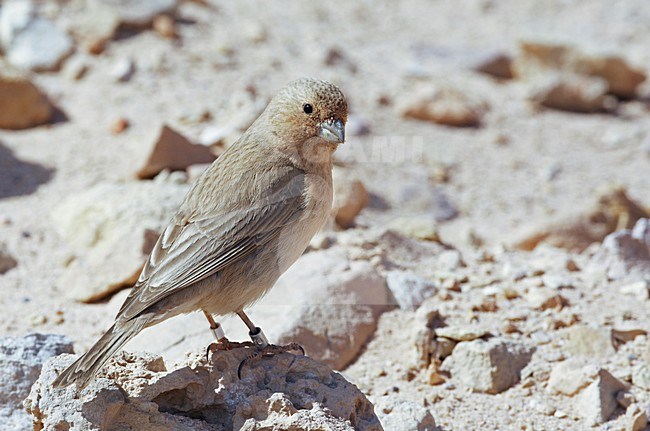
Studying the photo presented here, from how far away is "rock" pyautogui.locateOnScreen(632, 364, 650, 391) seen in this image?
4.38 m

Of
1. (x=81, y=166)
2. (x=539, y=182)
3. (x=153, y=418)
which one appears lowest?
(x=539, y=182)

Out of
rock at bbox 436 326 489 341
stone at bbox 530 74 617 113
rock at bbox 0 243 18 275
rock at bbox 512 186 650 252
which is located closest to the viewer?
rock at bbox 436 326 489 341

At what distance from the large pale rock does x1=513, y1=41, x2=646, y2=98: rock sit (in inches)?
202

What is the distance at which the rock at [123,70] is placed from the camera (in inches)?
326

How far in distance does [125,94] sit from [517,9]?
229 inches

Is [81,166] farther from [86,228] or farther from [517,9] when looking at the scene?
[517,9]

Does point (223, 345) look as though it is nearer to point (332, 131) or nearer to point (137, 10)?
point (332, 131)

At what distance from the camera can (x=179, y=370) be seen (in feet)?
11.7

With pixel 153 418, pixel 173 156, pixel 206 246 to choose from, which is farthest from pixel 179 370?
pixel 173 156

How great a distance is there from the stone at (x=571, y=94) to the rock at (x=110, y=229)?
15.3 ft

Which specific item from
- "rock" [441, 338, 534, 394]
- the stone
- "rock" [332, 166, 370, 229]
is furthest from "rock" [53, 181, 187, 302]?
the stone

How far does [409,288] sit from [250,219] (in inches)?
58.9

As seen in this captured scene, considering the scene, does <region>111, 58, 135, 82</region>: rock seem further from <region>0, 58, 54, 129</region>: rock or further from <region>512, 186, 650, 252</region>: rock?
<region>512, 186, 650, 252</region>: rock

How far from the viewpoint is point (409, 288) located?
5309mm
